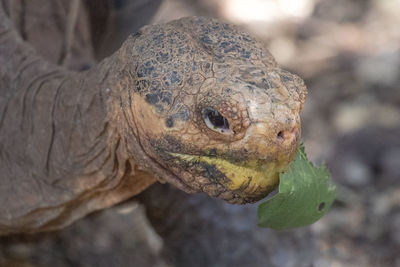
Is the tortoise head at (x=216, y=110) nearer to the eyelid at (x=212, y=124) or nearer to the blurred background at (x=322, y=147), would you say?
the eyelid at (x=212, y=124)

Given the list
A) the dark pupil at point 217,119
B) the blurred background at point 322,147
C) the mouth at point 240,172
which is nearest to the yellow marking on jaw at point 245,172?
the mouth at point 240,172

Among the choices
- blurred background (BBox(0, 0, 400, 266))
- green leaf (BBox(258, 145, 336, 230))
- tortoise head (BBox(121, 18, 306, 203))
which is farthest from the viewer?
blurred background (BBox(0, 0, 400, 266))

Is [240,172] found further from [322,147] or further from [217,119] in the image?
[322,147]

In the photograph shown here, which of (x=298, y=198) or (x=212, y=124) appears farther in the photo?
(x=298, y=198)

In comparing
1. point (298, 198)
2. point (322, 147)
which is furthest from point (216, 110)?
point (322, 147)

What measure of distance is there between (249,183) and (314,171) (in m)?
0.27

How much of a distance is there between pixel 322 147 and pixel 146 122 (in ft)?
8.66

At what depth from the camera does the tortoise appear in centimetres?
156

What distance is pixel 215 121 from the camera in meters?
1.56

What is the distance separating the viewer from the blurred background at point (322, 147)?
9.80 feet

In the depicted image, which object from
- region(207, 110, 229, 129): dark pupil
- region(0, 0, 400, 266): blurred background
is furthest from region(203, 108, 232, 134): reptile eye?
region(0, 0, 400, 266): blurred background

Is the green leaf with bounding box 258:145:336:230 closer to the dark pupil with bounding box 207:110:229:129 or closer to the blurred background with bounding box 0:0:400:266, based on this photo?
the dark pupil with bounding box 207:110:229:129

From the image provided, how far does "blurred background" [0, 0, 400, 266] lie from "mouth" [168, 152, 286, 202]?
1168 millimetres

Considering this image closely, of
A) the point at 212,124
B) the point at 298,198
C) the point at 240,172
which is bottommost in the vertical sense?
the point at 298,198
